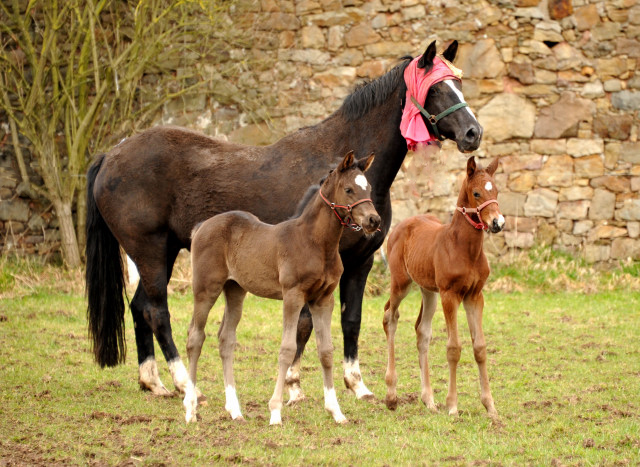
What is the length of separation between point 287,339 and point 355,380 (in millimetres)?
1272

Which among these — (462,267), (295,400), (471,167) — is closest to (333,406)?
(295,400)

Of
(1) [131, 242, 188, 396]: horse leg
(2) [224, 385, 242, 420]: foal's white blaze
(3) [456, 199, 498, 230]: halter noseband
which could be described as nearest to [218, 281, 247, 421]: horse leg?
(2) [224, 385, 242, 420]: foal's white blaze

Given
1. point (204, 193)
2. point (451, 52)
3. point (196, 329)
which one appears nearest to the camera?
point (196, 329)

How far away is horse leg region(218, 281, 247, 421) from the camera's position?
6.10 metres

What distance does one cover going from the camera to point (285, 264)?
5805 millimetres

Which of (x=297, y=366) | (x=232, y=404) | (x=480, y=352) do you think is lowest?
(x=297, y=366)

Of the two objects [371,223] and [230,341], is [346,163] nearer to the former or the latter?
[371,223]

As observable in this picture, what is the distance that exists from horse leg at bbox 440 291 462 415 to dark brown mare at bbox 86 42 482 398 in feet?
2.95

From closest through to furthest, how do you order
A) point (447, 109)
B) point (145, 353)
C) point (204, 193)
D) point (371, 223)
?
point (371, 223) < point (447, 109) < point (204, 193) < point (145, 353)

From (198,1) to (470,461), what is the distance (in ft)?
31.9

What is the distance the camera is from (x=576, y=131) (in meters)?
13.0

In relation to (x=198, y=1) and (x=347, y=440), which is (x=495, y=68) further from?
(x=347, y=440)

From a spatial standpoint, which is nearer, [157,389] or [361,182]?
[361,182]

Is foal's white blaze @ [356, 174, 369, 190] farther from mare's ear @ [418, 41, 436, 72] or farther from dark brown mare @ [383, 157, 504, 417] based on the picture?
mare's ear @ [418, 41, 436, 72]
